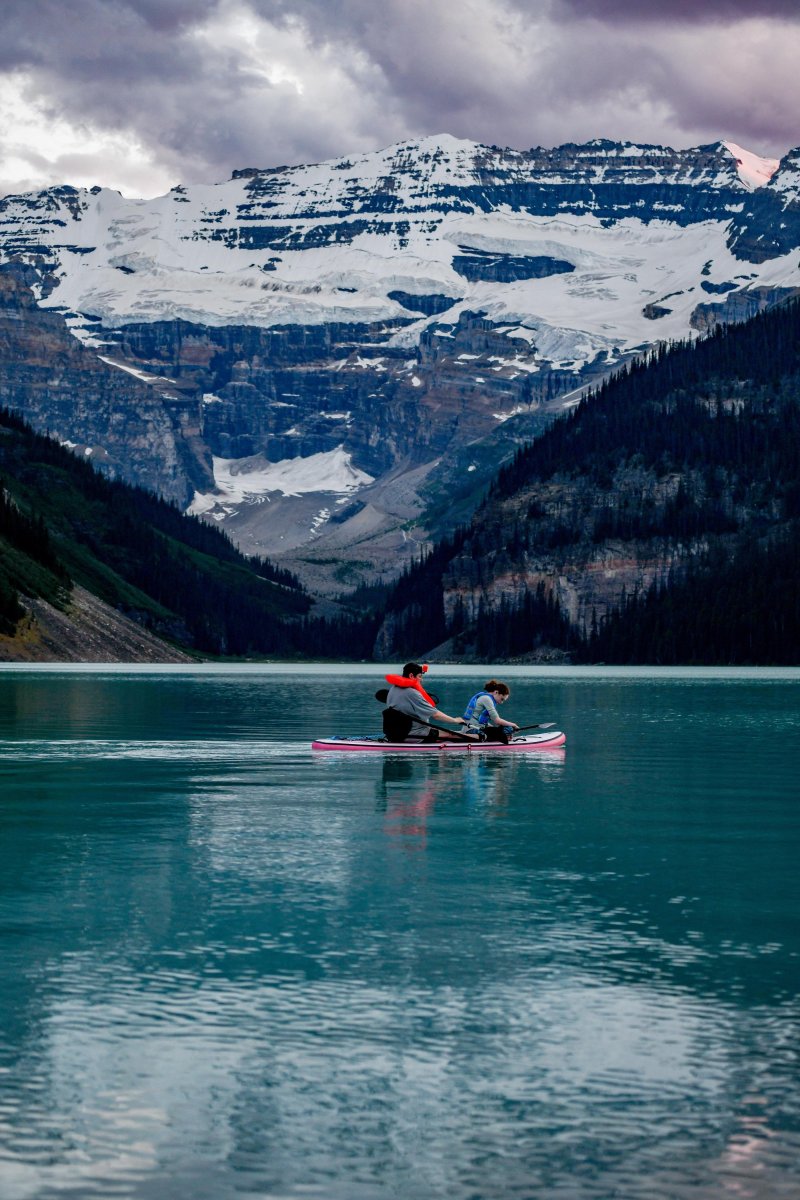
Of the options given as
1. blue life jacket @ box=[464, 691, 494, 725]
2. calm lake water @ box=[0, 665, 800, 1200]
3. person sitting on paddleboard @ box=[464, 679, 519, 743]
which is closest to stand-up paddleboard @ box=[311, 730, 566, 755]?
person sitting on paddleboard @ box=[464, 679, 519, 743]

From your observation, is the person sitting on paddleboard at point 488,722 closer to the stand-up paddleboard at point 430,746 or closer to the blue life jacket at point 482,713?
the blue life jacket at point 482,713

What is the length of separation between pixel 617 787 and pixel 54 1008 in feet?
130

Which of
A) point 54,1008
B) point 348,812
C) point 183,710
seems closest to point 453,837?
point 348,812

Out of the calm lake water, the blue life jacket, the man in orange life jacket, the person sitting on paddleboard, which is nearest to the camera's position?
the calm lake water

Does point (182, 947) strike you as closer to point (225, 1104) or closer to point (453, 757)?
point (225, 1104)

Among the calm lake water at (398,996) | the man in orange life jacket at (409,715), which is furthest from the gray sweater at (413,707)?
the calm lake water at (398,996)

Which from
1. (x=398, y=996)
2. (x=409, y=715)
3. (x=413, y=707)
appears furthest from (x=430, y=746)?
(x=398, y=996)

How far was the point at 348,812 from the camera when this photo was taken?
2103 inches

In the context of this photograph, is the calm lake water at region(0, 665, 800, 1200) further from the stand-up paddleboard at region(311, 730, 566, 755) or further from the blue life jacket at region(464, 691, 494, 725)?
the blue life jacket at region(464, 691, 494, 725)

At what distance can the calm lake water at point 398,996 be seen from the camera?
19.4 meters

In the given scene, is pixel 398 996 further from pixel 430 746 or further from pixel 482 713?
pixel 482 713

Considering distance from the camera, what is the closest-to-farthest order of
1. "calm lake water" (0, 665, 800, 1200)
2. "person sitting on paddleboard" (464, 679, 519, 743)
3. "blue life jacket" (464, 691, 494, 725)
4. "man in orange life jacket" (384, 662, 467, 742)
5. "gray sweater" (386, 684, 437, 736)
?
1. "calm lake water" (0, 665, 800, 1200)
2. "man in orange life jacket" (384, 662, 467, 742)
3. "gray sweater" (386, 684, 437, 736)
4. "person sitting on paddleboard" (464, 679, 519, 743)
5. "blue life jacket" (464, 691, 494, 725)

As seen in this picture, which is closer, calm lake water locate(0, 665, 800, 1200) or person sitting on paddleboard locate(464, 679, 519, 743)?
calm lake water locate(0, 665, 800, 1200)

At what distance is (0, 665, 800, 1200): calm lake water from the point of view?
63.6ft
